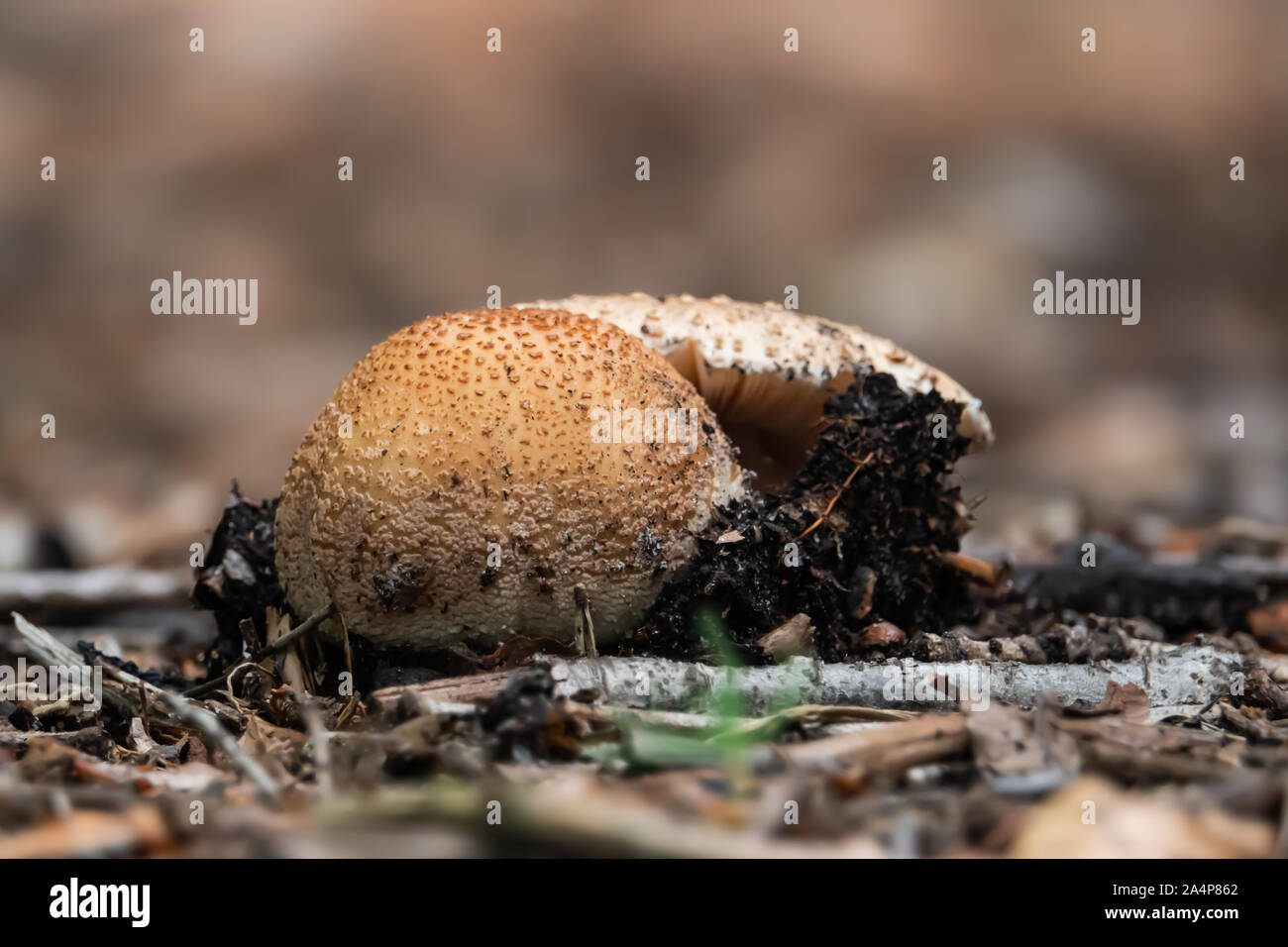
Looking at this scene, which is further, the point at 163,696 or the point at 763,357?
the point at 763,357

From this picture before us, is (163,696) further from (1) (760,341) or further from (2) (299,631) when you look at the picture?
(1) (760,341)

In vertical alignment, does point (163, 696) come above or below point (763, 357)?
below

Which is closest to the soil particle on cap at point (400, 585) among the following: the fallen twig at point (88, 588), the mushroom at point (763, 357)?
the mushroom at point (763, 357)

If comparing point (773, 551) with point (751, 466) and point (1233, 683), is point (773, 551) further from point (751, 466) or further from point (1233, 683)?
point (1233, 683)

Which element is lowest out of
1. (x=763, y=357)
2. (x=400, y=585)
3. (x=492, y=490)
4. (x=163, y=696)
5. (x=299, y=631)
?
(x=163, y=696)

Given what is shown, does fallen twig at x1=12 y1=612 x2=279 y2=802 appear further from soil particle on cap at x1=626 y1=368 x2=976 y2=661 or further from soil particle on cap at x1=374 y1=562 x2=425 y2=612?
soil particle on cap at x1=626 y1=368 x2=976 y2=661

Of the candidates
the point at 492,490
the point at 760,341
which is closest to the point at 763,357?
the point at 760,341

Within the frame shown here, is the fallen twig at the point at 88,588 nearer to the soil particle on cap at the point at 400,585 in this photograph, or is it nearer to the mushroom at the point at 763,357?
the soil particle on cap at the point at 400,585

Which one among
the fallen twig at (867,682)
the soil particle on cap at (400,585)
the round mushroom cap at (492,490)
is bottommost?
the fallen twig at (867,682)
